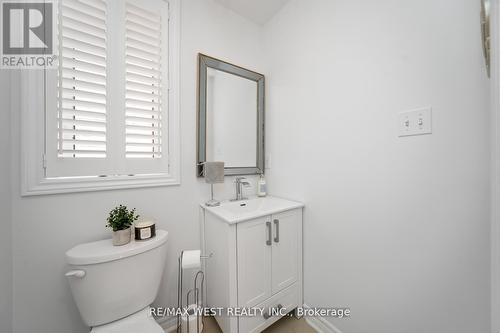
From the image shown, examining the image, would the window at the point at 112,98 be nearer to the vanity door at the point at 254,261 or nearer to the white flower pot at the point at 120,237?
the white flower pot at the point at 120,237

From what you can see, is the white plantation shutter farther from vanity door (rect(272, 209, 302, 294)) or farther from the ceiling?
vanity door (rect(272, 209, 302, 294))

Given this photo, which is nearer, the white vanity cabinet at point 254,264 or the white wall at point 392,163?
the white wall at point 392,163

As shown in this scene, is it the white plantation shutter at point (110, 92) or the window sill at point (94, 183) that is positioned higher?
the white plantation shutter at point (110, 92)

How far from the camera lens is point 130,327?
0.87 meters

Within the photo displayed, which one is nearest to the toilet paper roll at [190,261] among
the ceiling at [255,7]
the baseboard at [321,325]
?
the baseboard at [321,325]

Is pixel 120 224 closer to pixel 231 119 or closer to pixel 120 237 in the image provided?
pixel 120 237

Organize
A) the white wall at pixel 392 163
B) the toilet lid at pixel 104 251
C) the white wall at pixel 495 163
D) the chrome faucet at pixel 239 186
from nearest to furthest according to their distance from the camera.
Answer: the white wall at pixel 495 163 → the white wall at pixel 392 163 → the toilet lid at pixel 104 251 → the chrome faucet at pixel 239 186

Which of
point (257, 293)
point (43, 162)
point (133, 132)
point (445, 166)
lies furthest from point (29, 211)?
point (445, 166)

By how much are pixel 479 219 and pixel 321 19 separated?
1.40 m

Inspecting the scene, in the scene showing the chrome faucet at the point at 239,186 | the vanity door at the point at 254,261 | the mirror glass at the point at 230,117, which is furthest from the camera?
the chrome faucet at the point at 239,186

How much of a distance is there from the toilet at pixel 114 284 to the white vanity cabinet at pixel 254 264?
0.36 m

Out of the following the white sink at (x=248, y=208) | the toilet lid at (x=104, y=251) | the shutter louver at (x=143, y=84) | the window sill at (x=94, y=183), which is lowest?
the toilet lid at (x=104, y=251)

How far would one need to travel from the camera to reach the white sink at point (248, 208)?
1085 mm

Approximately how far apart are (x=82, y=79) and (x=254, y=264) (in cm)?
149
